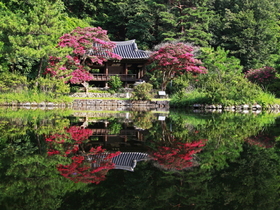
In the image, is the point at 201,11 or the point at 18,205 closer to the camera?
the point at 18,205

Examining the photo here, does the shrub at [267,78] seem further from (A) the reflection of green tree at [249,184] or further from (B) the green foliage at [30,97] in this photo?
(A) the reflection of green tree at [249,184]

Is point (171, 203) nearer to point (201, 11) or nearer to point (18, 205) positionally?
point (18, 205)

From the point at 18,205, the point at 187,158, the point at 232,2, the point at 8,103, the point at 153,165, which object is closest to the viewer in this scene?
the point at 18,205

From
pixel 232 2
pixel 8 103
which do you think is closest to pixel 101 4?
pixel 232 2

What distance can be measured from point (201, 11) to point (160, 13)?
390 centimetres

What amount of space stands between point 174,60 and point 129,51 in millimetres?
5503

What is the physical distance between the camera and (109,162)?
391cm

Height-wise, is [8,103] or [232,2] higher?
[232,2]

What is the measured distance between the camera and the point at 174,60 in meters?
19.8

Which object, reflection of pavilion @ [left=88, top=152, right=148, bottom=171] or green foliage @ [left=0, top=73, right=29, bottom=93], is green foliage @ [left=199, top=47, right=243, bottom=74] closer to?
green foliage @ [left=0, top=73, right=29, bottom=93]

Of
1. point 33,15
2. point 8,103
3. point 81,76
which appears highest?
point 33,15

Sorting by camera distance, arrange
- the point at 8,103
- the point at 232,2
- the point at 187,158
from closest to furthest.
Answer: the point at 187,158 → the point at 8,103 → the point at 232,2

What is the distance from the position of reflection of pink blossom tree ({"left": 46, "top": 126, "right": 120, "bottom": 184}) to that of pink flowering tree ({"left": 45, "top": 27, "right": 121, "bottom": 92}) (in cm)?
1340

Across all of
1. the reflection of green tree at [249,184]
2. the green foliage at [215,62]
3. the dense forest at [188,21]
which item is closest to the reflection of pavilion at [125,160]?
the reflection of green tree at [249,184]
